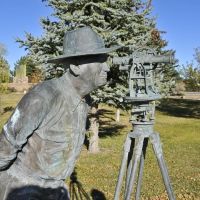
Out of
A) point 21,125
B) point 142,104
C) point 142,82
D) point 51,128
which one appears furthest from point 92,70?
point 142,82

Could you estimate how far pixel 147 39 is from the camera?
42.7 ft

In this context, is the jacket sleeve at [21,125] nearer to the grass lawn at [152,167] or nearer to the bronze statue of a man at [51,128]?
the bronze statue of a man at [51,128]

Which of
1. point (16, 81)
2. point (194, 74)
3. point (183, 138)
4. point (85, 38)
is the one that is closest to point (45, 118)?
point (85, 38)

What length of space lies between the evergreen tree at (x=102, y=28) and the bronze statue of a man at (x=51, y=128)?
31.3 ft

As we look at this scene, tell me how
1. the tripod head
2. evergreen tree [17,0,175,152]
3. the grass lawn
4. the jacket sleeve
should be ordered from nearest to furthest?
the jacket sleeve
the tripod head
the grass lawn
evergreen tree [17,0,175,152]

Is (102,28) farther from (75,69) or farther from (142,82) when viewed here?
(75,69)

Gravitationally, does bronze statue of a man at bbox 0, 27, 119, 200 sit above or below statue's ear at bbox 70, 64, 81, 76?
below

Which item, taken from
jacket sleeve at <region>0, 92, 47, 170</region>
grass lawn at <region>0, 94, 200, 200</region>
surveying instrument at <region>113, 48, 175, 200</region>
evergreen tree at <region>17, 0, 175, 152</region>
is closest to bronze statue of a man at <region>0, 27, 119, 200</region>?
jacket sleeve at <region>0, 92, 47, 170</region>

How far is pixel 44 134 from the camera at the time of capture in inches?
91.4

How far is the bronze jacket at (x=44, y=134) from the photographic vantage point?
2240mm

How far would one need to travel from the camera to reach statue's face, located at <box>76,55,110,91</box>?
2396 millimetres

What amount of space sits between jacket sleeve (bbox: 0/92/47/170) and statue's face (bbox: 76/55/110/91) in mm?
317

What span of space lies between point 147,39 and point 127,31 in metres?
0.87

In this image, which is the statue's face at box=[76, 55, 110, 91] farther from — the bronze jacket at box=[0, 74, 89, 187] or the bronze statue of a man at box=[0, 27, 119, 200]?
the bronze jacket at box=[0, 74, 89, 187]
